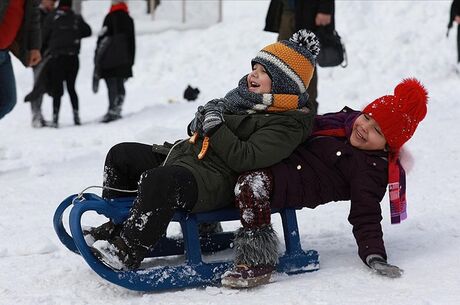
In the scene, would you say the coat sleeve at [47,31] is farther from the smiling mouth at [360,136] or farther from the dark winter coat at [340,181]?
the smiling mouth at [360,136]

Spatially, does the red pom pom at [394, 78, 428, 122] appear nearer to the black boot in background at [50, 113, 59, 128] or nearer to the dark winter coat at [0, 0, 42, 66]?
the dark winter coat at [0, 0, 42, 66]

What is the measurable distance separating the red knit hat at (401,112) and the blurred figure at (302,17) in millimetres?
2502

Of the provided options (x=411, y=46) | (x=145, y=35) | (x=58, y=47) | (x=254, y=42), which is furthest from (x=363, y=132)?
(x=145, y=35)

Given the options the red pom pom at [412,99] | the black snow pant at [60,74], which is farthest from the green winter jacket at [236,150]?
the black snow pant at [60,74]

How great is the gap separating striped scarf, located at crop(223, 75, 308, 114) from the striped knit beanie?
6 cm

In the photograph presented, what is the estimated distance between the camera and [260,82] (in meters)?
3.39

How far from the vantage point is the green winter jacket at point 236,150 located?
3.15 metres

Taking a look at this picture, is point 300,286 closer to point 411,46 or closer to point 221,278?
point 221,278

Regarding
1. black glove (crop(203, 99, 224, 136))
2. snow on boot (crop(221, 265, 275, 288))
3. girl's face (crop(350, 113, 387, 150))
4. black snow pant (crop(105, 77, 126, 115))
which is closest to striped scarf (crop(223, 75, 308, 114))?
black glove (crop(203, 99, 224, 136))

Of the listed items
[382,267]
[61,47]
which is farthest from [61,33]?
[382,267]

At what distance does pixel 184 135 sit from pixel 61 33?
3.18 m

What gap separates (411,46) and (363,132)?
779 cm

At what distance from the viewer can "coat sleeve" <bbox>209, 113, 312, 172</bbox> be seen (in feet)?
10.3

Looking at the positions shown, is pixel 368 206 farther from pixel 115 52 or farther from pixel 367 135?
pixel 115 52
